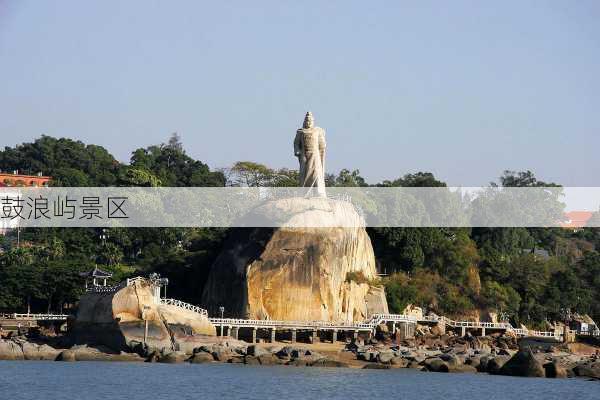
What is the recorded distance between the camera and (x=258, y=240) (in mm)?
76250

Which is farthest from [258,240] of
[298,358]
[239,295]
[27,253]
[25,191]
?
[25,191]

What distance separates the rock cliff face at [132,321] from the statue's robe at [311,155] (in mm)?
13226

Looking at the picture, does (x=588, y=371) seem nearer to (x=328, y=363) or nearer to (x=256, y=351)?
(x=328, y=363)

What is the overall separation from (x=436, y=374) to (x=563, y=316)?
1131 inches

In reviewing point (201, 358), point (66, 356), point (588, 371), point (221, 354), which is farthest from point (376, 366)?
point (66, 356)

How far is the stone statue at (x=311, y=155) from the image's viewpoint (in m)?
80.9

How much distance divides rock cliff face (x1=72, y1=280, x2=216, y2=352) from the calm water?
2.86 m

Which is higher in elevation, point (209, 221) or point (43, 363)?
point (209, 221)

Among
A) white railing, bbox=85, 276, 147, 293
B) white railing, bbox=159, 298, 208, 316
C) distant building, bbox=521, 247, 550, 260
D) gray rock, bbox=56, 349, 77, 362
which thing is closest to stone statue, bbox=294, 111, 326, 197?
white railing, bbox=159, 298, 208, 316

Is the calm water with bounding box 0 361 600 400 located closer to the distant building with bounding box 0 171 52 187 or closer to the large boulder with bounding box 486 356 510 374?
the large boulder with bounding box 486 356 510 374

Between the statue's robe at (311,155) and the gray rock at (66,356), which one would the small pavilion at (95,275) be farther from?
the statue's robe at (311,155)

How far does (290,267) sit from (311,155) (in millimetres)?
8251

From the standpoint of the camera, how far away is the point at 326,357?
226 feet

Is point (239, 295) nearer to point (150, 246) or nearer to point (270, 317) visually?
point (270, 317)
